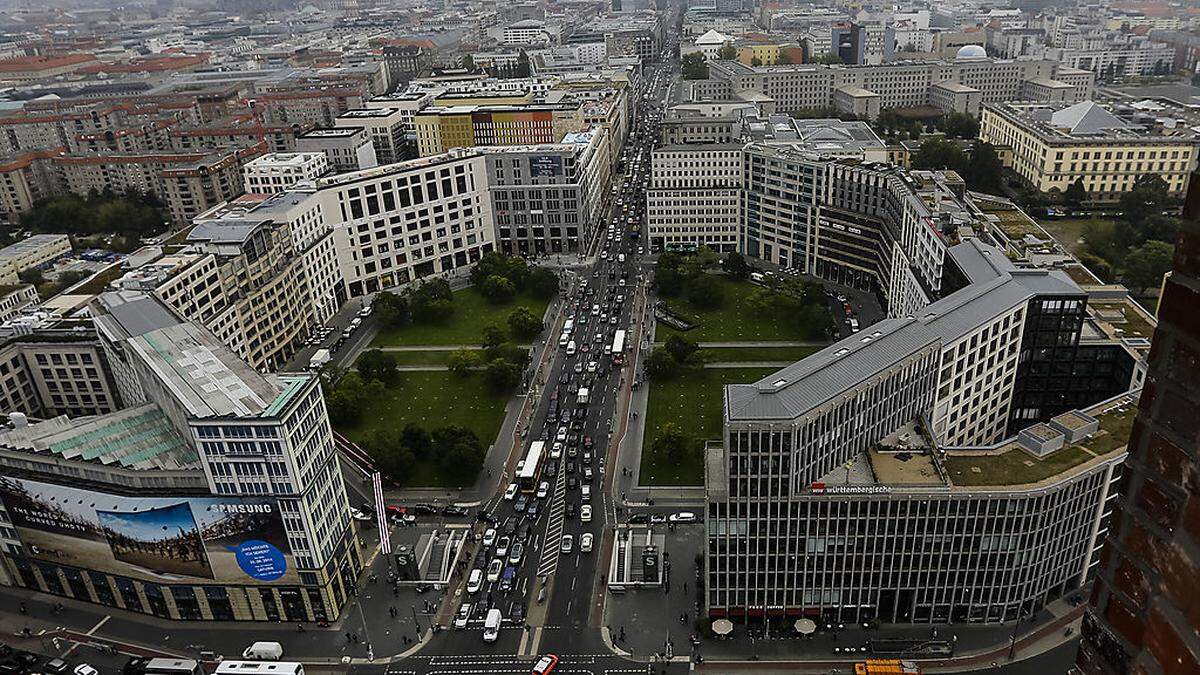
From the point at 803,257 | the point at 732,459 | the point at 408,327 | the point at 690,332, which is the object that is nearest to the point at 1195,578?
the point at 732,459

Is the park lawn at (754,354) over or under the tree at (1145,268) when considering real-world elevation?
under

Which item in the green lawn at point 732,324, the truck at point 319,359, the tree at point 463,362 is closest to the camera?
the tree at point 463,362

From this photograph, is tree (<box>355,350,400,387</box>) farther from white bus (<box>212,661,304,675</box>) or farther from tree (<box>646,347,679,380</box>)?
white bus (<box>212,661,304,675</box>)

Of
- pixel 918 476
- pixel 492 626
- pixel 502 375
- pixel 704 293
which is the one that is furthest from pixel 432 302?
pixel 918 476

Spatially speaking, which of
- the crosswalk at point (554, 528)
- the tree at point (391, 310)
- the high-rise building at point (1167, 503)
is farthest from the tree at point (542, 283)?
the high-rise building at point (1167, 503)

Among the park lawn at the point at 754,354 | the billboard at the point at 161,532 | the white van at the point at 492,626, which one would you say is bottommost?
the white van at the point at 492,626

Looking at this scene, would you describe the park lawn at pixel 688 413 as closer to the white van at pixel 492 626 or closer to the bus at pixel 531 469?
the bus at pixel 531 469

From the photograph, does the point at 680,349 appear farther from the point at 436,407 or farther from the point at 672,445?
the point at 436,407
